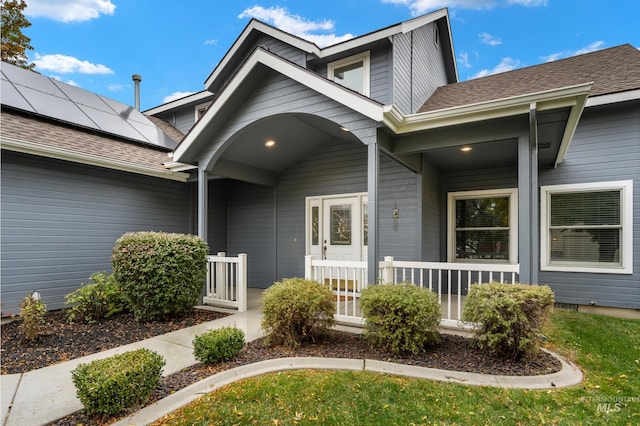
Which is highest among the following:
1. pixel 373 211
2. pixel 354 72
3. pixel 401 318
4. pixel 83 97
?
pixel 354 72

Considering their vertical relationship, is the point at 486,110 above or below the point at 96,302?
above

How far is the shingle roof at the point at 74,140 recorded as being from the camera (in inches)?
222

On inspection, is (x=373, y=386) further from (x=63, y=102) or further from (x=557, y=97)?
(x=63, y=102)

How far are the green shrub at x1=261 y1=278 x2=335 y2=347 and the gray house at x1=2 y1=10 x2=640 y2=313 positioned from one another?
2.98ft

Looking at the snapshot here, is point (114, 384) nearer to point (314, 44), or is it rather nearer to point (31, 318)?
point (31, 318)

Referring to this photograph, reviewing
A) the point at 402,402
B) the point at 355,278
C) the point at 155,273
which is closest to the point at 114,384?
the point at 402,402

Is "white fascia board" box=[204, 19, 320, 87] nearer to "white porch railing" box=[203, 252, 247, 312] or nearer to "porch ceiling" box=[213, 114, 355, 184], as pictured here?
"porch ceiling" box=[213, 114, 355, 184]

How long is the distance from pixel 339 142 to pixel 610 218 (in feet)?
17.7

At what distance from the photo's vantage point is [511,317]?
3.43 m

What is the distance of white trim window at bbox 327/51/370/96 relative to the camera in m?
7.05

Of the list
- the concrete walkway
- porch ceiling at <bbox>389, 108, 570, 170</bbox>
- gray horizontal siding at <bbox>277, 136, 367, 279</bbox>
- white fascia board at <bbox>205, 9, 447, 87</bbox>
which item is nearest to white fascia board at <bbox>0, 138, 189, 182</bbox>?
gray horizontal siding at <bbox>277, 136, 367, 279</bbox>

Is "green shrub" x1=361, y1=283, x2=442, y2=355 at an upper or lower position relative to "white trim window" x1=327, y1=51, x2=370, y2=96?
lower

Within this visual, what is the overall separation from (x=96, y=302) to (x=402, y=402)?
16.5ft

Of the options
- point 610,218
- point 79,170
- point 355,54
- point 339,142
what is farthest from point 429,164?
point 79,170
